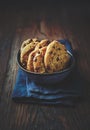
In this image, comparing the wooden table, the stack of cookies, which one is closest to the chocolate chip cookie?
the stack of cookies

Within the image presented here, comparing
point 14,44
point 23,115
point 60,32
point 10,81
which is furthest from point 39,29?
point 23,115

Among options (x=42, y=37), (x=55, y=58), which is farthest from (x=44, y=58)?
(x=42, y=37)

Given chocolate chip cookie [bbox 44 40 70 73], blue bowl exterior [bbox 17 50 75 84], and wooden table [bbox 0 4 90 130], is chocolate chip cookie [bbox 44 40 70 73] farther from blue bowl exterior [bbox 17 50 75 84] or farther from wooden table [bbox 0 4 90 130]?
wooden table [bbox 0 4 90 130]

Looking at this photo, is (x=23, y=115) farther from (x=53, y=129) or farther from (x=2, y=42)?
(x=2, y=42)

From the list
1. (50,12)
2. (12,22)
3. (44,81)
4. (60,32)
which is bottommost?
(44,81)

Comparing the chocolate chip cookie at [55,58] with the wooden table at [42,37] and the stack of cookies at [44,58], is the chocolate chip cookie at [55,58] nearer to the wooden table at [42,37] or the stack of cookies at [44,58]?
the stack of cookies at [44,58]

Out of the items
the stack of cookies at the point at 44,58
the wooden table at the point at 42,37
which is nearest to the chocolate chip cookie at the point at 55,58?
the stack of cookies at the point at 44,58

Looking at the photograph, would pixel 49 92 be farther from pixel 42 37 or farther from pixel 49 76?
pixel 42 37
